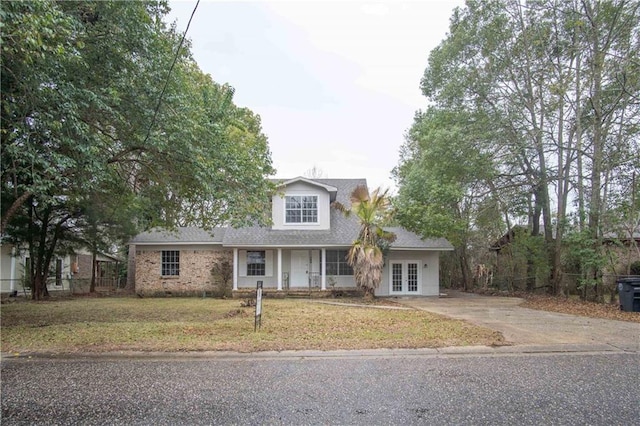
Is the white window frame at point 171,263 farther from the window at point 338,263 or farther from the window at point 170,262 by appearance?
the window at point 338,263

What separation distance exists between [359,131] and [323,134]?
3.84 meters

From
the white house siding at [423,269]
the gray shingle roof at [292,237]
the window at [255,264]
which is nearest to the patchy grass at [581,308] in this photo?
the white house siding at [423,269]

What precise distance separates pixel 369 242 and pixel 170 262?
9.73 metres

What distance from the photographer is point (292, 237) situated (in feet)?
61.6

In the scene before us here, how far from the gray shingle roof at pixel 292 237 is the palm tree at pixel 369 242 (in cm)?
155

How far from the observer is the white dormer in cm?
1931

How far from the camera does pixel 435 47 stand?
20.0m

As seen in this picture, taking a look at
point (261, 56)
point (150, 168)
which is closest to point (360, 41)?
point (261, 56)

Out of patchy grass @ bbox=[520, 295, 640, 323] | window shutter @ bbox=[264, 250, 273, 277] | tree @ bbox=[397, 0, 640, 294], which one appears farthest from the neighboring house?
patchy grass @ bbox=[520, 295, 640, 323]

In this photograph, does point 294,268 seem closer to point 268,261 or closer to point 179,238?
→ point 268,261

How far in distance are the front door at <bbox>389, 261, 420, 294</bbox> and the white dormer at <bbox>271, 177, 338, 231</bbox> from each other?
376 centimetres

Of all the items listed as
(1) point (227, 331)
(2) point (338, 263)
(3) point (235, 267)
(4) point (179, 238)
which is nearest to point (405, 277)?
(2) point (338, 263)

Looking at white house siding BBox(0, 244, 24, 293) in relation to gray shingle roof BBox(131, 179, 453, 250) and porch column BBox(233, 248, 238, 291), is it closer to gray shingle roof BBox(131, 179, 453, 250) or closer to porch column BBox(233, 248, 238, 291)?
gray shingle roof BBox(131, 179, 453, 250)

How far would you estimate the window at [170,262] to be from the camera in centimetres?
1980
